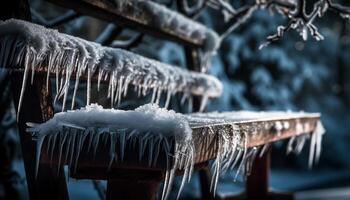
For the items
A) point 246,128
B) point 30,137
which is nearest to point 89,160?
point 30,137

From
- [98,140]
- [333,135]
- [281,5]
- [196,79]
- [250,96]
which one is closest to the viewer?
[98,140]

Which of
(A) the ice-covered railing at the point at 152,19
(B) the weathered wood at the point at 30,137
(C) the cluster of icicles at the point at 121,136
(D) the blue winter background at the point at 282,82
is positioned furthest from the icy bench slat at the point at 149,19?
(D) the blue winter background at the point at 282,82

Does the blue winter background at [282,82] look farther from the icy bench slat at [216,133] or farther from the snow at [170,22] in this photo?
the icy bench slat at [216,133]

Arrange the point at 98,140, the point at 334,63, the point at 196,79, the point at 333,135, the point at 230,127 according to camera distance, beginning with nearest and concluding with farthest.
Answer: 1. the point at 98,140
2. the point at 230,127
3. the point at 196,79
4. the point at 333,135
5. the point at 334,63

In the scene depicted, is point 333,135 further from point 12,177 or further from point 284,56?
point 12,177

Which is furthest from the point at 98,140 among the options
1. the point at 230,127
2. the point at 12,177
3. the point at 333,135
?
the point at 333,135

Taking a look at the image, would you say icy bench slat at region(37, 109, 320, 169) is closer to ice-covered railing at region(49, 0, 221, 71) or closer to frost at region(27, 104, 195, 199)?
frost at region(27, 104, 195, 199)

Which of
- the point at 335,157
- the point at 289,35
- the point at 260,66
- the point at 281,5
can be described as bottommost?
the point at 335,157
